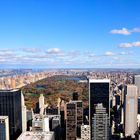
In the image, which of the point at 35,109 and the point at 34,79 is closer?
the point at 35,109

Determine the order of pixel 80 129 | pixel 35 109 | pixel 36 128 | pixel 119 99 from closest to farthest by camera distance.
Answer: pixel 36 128 → pixel 80 129 → pixel 35 109 → pixel 119 99

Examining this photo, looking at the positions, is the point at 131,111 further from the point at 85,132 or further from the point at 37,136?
the point at 37,136

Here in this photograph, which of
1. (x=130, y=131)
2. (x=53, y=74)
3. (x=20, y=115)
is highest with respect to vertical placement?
(x=53, y=74)

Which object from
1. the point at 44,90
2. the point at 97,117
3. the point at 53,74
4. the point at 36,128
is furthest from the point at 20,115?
the point at 53,74

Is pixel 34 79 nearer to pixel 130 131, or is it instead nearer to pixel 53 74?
pixel 53 74

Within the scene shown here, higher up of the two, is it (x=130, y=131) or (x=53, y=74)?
(x=53, y=74)

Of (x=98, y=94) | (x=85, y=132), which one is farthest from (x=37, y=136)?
(x=98, y=94)

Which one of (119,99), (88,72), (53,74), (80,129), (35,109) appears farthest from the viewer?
(53,74)
